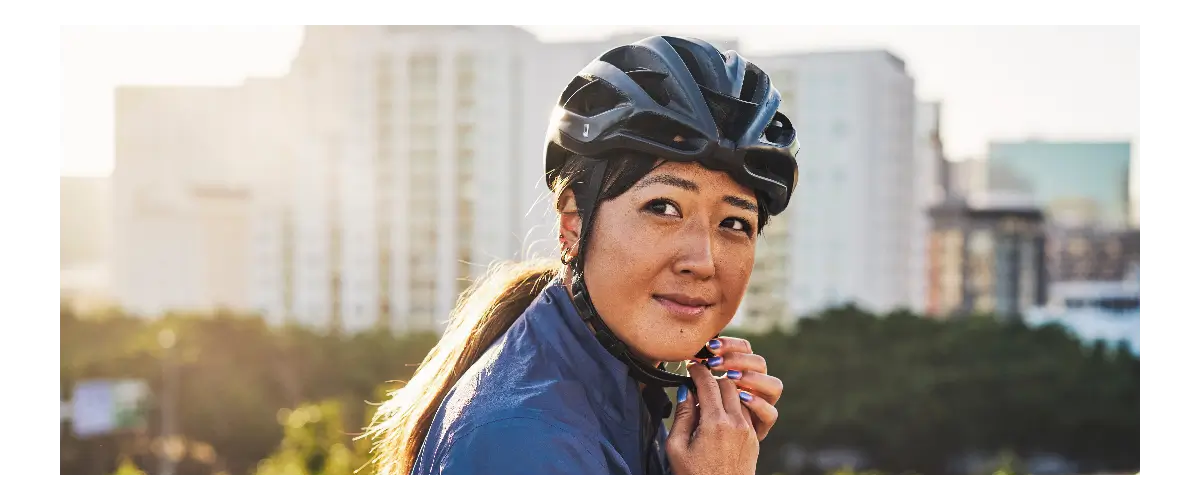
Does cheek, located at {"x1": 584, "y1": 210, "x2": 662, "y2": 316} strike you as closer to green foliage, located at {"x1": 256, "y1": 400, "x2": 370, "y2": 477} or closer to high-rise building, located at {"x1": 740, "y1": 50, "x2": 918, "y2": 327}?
green foliage, located at {"x1": 256, "y1": 400, "x2": 370, "y2": 477}

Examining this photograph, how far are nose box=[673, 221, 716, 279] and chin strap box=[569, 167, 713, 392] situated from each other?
229mm

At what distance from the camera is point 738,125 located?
2.43m

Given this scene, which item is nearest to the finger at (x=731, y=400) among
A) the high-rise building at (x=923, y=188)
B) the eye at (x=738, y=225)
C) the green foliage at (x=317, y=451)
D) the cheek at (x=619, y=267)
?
the cheek at (x=619, y=267)

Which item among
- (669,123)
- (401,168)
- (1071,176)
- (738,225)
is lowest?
(738,225)

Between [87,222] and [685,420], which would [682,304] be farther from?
[87,222]

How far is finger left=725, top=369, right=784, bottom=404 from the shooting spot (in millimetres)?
2553

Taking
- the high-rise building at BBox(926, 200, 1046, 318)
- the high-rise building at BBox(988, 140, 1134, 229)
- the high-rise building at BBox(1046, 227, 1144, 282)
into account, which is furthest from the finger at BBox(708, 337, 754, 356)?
the high-rise building at BBox(988, 140, 1134, 229)

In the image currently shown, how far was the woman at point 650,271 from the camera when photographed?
7.70ft

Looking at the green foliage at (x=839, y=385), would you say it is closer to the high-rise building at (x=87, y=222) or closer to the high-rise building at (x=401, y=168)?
the high-rise building at (x=87, y=222)

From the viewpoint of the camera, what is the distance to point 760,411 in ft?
8.30

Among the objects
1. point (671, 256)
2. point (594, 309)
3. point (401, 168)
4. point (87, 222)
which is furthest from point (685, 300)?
point (87, 222)

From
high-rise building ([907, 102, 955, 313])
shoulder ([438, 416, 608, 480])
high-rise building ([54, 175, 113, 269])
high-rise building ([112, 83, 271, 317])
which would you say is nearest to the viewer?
shoulder ([438, 416, 608, 480])

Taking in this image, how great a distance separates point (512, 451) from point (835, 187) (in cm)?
5048
